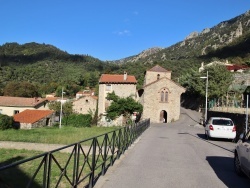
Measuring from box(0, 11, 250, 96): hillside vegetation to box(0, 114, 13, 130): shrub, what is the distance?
48061 millimetres

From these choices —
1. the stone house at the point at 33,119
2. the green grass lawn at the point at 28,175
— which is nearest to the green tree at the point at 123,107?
the stone house at the point at 33,119

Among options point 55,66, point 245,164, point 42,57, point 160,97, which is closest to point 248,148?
point 245,164

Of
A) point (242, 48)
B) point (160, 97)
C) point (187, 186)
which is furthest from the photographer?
point (242, 48)

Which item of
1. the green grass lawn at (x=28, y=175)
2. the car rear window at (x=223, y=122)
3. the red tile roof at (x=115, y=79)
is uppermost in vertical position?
the red tile roof at (x=115, y=79)

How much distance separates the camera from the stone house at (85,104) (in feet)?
207

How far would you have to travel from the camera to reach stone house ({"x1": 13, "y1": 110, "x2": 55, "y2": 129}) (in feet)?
159

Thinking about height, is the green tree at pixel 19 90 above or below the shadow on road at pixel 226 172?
above

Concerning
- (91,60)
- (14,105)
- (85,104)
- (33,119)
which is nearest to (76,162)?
(33,119)

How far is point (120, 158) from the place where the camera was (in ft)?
40.3

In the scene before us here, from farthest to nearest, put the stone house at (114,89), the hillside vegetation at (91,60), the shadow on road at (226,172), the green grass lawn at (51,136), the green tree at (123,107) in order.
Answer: the hillside vegetation at (91,60), the stone house at (114,89), the green tree at (123,107), the green grass lawn at (51,136), the shadow on road at (226,172)

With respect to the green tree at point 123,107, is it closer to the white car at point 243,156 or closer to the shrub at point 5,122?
the shrub at point 5,122

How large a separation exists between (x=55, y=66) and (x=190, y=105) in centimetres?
7889

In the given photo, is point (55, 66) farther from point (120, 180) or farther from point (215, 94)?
point (120, 180)

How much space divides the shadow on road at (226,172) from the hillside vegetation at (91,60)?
7526cm
